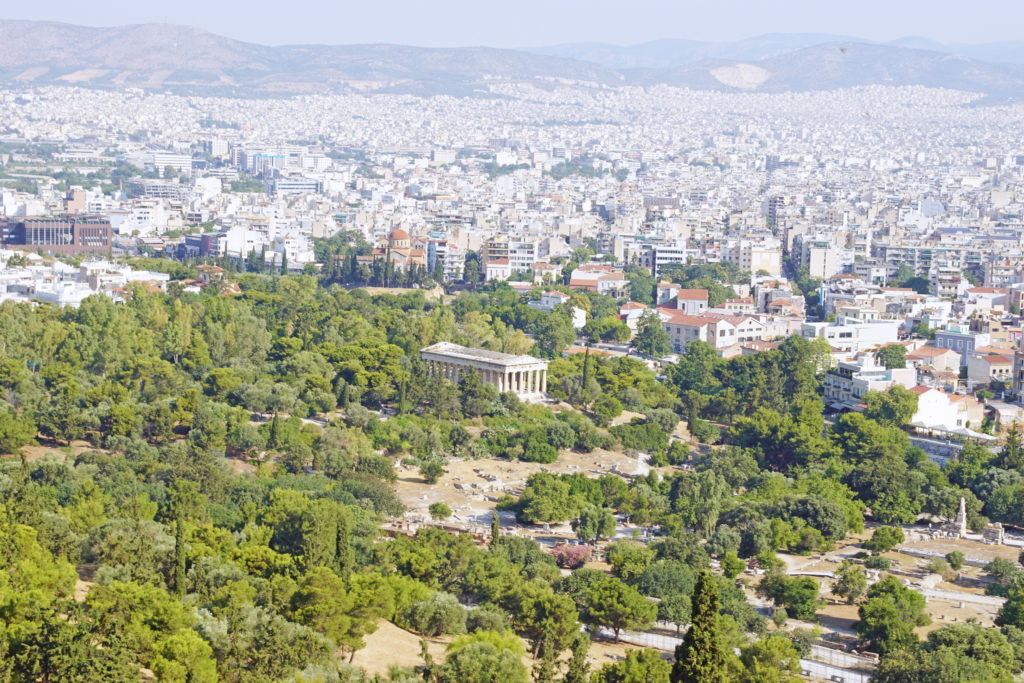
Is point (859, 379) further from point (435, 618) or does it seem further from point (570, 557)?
point (435, 618)

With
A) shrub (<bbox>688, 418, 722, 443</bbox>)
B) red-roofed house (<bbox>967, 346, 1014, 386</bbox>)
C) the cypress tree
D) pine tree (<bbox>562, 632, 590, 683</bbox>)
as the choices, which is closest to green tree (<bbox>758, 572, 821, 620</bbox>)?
pine tree (<bbox>562, 632, 590, 683</bbox>)

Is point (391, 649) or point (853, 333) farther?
point (853, 333)

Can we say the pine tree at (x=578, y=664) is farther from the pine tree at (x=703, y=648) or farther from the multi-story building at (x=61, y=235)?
the multi-story building at (x=61, y=235)

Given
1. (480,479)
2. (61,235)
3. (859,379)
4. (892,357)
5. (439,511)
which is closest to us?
(439,511)

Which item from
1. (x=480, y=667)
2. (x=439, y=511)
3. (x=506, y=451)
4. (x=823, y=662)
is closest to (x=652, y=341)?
(x=506, y=451)

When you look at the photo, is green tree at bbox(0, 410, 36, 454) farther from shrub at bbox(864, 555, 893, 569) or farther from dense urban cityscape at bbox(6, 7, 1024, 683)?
shrub at bbox(864, 555, 893, 569)
